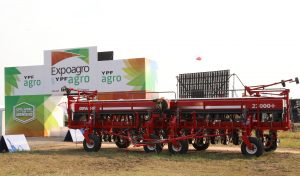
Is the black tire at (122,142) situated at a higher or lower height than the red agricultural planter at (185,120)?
lower

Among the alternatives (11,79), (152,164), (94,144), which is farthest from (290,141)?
(11,79)

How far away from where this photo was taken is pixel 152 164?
52.6 ft

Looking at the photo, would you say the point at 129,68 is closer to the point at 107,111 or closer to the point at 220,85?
the point at 220,85

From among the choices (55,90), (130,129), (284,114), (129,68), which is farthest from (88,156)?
(55,90)

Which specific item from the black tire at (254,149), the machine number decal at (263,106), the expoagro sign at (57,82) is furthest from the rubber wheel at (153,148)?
the expoagro sign at (57,82)

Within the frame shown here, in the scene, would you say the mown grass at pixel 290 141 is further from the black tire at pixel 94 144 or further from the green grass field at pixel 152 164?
the black tire at pixel 94 144

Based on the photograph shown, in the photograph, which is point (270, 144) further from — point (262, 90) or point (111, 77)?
point (111, 77)

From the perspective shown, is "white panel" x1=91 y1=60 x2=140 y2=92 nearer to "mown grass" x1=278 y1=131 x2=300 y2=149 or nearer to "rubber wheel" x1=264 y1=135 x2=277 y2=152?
"mown grass" x1=278 y1=131 x2=300 y2=149

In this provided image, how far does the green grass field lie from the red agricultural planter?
725 mm

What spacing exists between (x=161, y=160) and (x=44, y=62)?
64.4ft

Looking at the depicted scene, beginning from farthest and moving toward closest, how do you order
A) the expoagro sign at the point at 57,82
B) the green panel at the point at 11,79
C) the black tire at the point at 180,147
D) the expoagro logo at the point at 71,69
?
the green panel at the point at 11,79
the expoagro logo at the point at 71,69
the expoagro sign at the point at 57,82
the black tire at the point at 180,147

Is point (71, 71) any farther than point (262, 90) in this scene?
Yes

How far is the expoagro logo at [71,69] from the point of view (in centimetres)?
3297

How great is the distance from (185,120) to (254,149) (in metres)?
3.27
